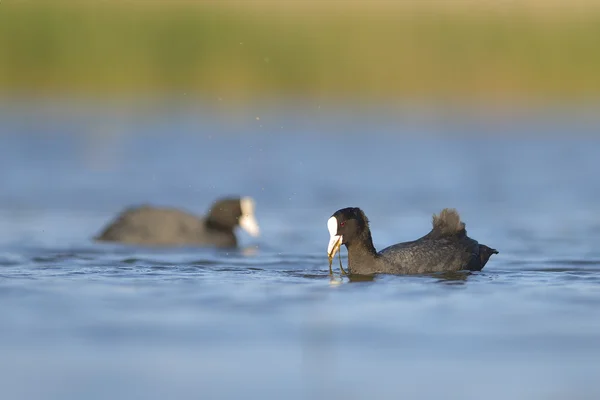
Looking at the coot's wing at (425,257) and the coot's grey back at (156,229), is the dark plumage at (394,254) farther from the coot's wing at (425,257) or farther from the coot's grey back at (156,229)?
the coot's grey back at (156,229)

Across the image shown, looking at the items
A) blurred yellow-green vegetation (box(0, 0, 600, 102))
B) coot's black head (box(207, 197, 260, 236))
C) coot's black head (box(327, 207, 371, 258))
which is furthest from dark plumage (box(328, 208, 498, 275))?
blurred yellow-green vegetation (box(0, 0, 600, 102))

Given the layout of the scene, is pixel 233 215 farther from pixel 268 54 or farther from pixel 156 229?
pixel 268 54

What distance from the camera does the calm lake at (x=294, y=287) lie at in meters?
5.54

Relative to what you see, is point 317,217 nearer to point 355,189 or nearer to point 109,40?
point 355,189

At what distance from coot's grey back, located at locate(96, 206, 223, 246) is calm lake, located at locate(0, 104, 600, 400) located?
352mm

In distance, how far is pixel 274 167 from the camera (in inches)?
762

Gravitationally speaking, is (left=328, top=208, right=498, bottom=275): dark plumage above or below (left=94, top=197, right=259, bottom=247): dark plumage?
below

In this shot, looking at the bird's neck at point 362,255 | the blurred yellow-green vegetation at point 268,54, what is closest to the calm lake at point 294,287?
the bird's neck at point 362,255

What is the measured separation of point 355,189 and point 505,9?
63.7 feet

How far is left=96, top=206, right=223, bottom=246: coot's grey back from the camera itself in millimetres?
12102

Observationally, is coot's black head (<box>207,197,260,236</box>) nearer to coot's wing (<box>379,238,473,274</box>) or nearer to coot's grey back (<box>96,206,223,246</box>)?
coot's grey back (<box>96,206,223,246</box>)

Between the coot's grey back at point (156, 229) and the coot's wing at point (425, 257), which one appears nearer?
the coot's wing at point (425, 257)

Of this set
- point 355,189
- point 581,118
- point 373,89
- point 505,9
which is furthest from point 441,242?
point 505,9

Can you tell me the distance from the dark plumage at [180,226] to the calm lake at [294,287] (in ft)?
1.15
